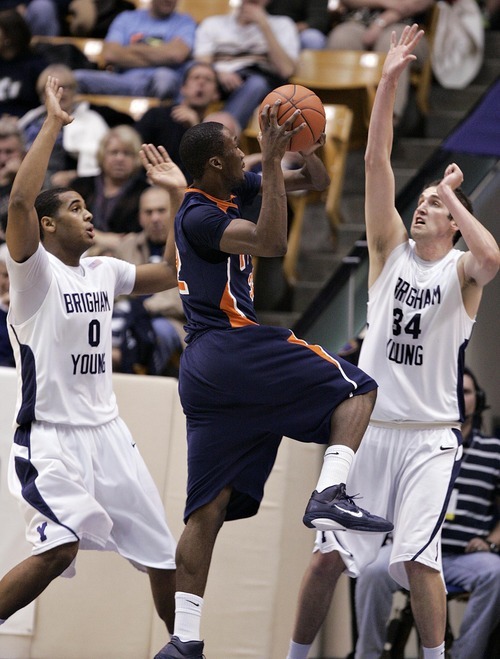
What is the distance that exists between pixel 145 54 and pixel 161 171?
495 centimetres

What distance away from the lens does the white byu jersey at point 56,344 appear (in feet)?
15.3

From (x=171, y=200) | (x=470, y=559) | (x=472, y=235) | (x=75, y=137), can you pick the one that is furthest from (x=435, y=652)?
(x=75, y=137)

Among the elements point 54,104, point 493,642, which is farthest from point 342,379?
point 493,642

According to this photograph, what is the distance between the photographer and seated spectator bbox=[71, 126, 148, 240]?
26.4 feet

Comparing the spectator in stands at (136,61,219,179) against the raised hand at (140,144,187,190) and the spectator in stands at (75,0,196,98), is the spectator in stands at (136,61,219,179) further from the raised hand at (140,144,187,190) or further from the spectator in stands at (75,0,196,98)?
the raised hand at (140,144,187,190)

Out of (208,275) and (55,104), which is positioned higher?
Answer: (55,104)

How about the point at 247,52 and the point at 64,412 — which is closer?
the point at 64,412

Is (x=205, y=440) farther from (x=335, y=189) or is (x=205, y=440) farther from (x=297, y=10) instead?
(x=297, y=10)

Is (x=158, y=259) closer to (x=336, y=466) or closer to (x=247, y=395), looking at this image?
(x=247, y=395)

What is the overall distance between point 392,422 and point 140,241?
3207mm

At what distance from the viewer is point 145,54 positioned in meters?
9.70

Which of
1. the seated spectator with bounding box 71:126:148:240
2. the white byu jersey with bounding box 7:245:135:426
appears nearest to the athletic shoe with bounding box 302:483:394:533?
the white byu jersey with bounding box 7:245:135:426

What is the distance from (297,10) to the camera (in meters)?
10.1

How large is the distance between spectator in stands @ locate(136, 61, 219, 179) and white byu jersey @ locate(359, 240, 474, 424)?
3686mm
